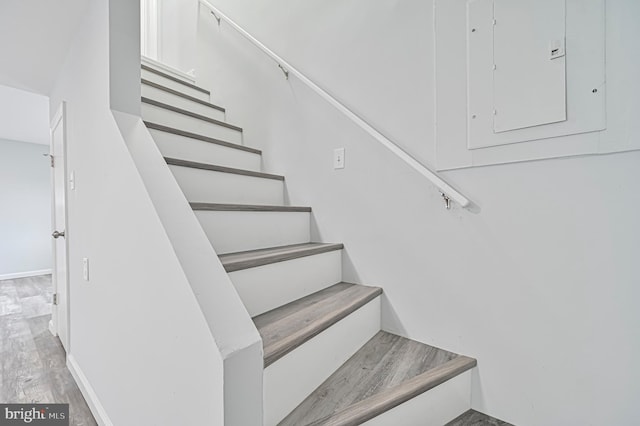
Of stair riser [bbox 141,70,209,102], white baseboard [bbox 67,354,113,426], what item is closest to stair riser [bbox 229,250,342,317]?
white baseboard [bbox 67,354,113,426]

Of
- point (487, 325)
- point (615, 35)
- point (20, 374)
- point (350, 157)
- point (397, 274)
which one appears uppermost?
point (615, 35)

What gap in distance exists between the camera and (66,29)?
1.79 metres

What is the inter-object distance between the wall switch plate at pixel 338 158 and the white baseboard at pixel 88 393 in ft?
5.77

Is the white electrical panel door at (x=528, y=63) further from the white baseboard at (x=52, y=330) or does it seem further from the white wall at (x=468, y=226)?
the white baseboard at (x=52, y=330)

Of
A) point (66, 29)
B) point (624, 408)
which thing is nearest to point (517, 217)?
point (624, 408)

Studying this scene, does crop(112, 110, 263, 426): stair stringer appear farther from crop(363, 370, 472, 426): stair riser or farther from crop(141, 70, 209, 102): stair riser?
crop(141, 70, 209, 102): stair riser

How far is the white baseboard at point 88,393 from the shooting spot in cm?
149

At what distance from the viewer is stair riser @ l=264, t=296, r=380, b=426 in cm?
96

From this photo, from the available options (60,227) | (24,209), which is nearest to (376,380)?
(60,227)

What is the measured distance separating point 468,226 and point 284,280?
90cm

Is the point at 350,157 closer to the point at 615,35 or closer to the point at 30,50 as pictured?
the point at 615,35

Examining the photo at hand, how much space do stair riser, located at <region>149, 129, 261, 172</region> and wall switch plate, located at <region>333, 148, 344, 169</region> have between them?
28.2 inches

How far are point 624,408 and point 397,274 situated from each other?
937 mm

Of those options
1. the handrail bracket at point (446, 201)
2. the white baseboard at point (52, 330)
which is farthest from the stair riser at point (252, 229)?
the white baseboard at point (52, 330)
